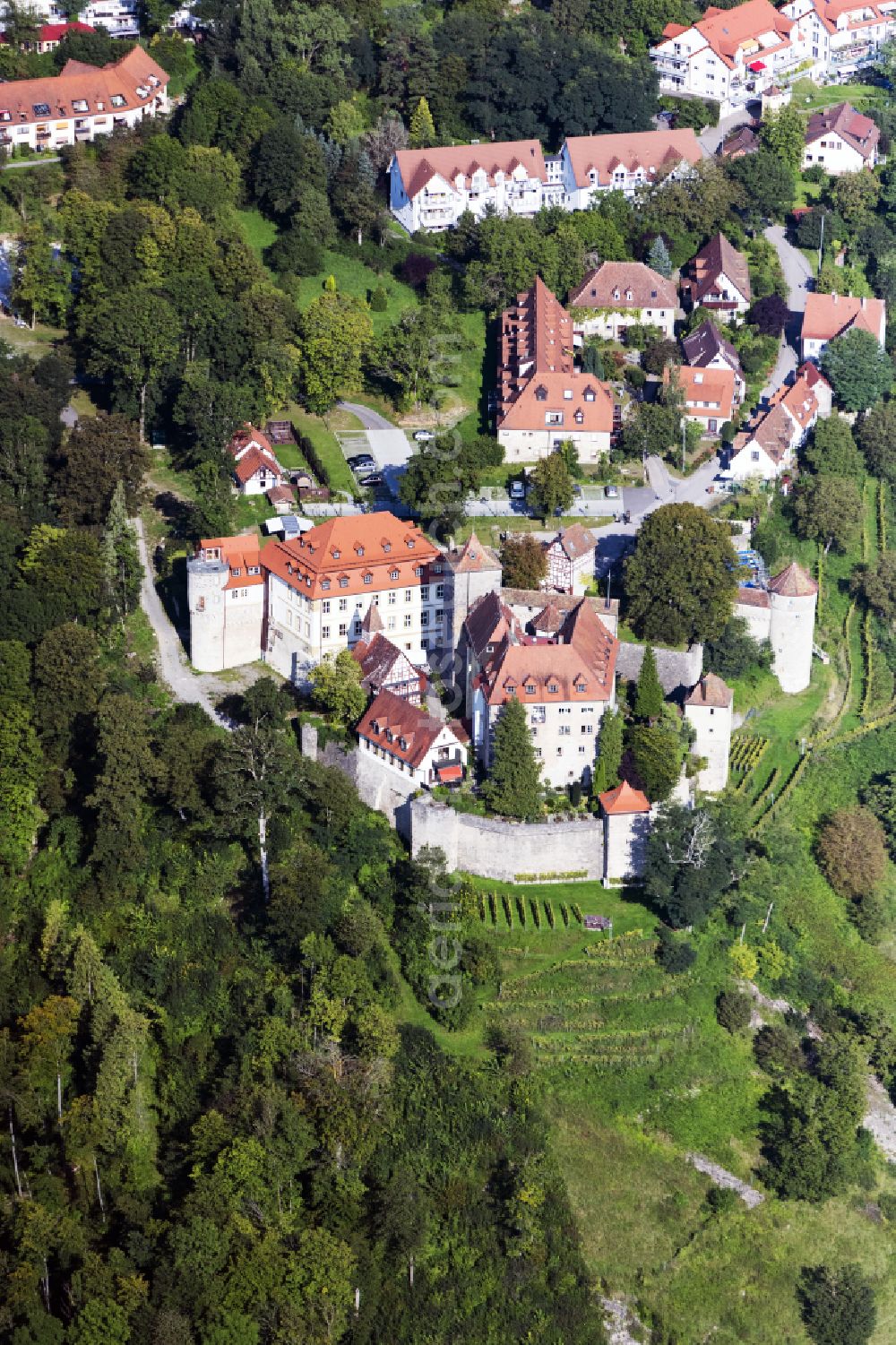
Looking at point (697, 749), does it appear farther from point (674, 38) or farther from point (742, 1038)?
point (674, 38)

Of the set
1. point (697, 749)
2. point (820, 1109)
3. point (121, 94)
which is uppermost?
point (121, 94)

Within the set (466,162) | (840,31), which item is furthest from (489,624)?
(840,31)

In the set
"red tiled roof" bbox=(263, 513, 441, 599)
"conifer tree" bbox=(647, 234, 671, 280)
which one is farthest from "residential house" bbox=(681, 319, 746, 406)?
"red tiled roof" bbox=(263, 513, 441, 599)

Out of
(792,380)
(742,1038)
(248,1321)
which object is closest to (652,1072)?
(742,1038)

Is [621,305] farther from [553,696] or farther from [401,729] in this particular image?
[401,729]

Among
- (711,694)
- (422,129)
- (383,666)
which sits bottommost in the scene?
(711,694)

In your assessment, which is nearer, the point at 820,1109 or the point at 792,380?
the point at 820,1109

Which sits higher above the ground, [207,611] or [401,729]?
[207,611]

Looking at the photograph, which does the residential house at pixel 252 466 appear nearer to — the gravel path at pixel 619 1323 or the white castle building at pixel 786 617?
the white castle building at pixel 786 617
